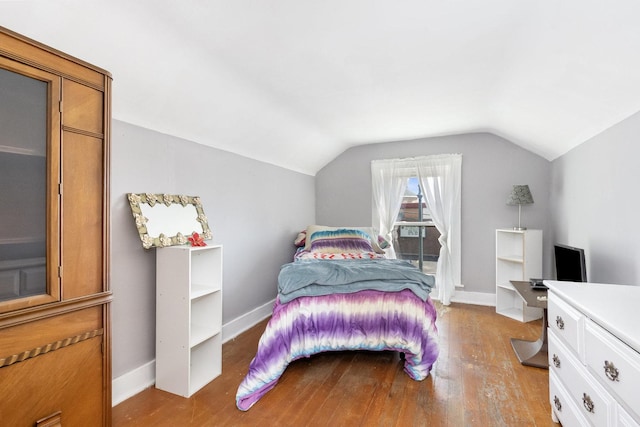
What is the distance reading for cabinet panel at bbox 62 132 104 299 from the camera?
122 cm

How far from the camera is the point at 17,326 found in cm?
109

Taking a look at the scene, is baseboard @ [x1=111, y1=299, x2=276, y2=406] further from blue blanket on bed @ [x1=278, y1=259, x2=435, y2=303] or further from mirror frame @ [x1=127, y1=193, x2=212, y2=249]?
blue blanket on bed @ [x1=278, y1=259, x2=435, y2=303]

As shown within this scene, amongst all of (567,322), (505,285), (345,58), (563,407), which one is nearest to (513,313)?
(505,285)

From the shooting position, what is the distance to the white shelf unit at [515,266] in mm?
3549

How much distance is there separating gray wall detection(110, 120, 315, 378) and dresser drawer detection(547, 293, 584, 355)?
8.52ft

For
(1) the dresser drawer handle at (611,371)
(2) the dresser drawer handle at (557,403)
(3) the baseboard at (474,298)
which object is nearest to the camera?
(1) the dresser drawer handle at (611,371)

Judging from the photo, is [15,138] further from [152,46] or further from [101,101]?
[152,46]

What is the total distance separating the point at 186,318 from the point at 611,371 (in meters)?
2.20

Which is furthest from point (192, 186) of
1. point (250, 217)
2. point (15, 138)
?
point (15, 138)

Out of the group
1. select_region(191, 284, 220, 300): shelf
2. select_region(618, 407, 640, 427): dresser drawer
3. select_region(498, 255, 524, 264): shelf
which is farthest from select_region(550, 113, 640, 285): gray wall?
select_region(191, 284, 220, 300): shelf

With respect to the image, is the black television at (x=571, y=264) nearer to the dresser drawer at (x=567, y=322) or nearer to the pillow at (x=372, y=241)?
the dresser drawer at (x=567, y=322)

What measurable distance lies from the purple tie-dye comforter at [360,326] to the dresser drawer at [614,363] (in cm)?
107

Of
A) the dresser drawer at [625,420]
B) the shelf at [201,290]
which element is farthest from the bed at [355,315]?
the dresser drawer at [625,420]

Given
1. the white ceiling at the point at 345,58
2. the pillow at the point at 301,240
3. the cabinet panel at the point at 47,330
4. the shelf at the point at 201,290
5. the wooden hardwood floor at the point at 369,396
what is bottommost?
the wooden hardwood floor at the point at 369,396
